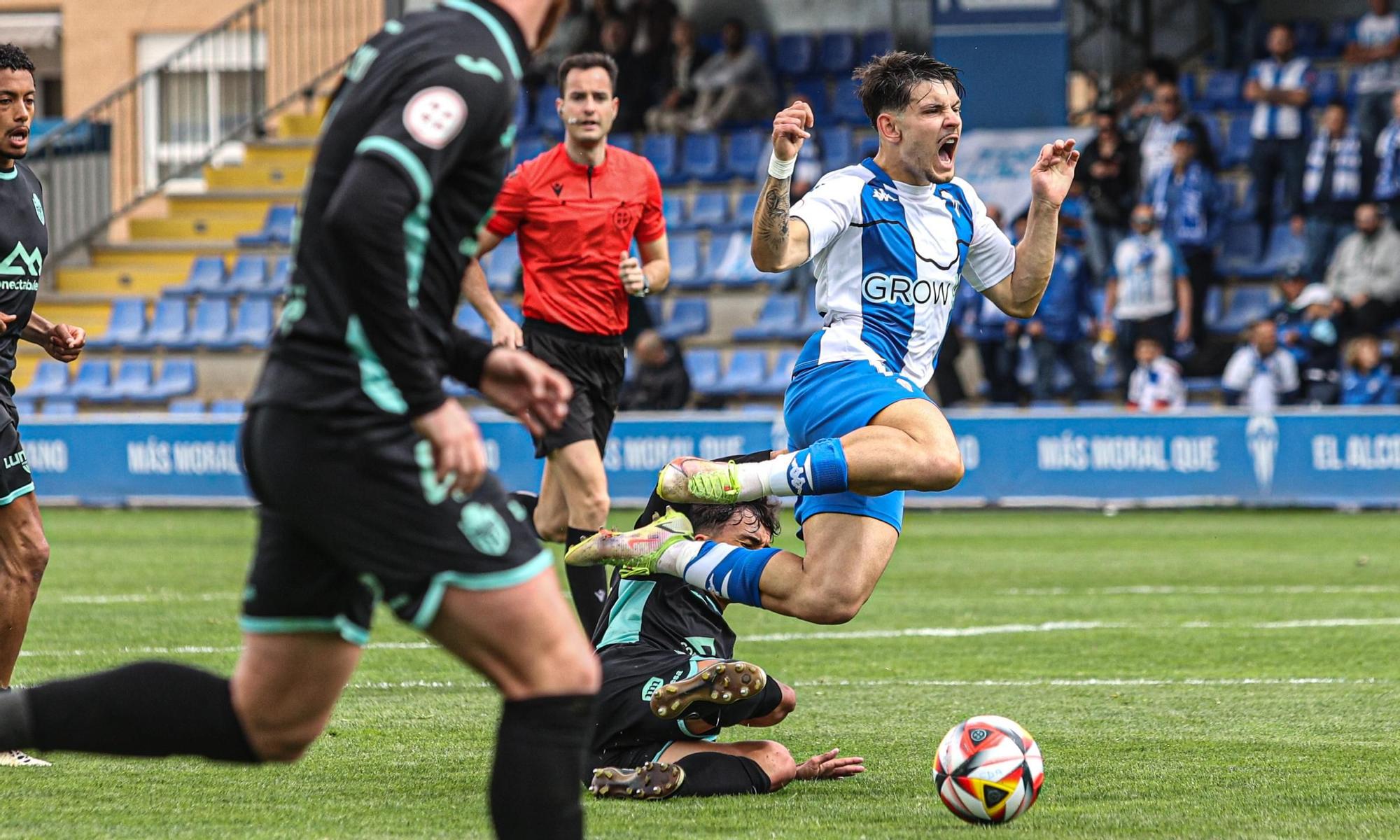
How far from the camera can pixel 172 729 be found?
3.75 metres

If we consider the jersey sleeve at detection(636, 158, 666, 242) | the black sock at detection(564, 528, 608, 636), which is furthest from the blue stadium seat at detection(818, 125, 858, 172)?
the black sock at detection(564, 528, 608, 636)

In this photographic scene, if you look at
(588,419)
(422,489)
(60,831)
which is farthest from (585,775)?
(588,419)

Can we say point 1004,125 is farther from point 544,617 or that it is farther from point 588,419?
point 544,617

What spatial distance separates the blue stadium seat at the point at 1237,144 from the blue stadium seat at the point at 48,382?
14.1m

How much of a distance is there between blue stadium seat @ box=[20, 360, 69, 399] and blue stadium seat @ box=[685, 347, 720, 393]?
7965mm

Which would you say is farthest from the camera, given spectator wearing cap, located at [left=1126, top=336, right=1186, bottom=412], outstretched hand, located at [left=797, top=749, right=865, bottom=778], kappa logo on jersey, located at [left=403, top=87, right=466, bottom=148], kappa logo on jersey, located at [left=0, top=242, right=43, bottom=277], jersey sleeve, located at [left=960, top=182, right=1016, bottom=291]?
spectator wearing cap, located at [left=1126, top=336, right=1186, bottom=412]

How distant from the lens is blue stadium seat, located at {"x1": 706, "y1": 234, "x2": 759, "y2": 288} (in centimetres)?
2145

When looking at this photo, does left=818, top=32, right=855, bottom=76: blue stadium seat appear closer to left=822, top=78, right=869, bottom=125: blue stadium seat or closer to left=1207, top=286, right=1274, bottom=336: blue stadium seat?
left=822, top=78, right=869, bottom=125: blue stadium seat

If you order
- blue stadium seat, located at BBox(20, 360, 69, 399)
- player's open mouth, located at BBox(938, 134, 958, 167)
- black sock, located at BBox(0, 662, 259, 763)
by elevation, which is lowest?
blue stadium seat, located at BBox(20, 360, 69, 399)

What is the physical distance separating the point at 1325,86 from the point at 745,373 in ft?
25.5

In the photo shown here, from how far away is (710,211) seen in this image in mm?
22328

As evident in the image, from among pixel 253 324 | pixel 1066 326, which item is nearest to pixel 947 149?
pixel 1066 326

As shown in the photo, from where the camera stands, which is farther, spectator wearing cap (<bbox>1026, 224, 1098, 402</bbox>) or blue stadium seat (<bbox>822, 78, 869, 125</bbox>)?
blue stadium seat (<bbox>822, 78, 869, 125</bbox>)

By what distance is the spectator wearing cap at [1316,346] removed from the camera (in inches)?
687
